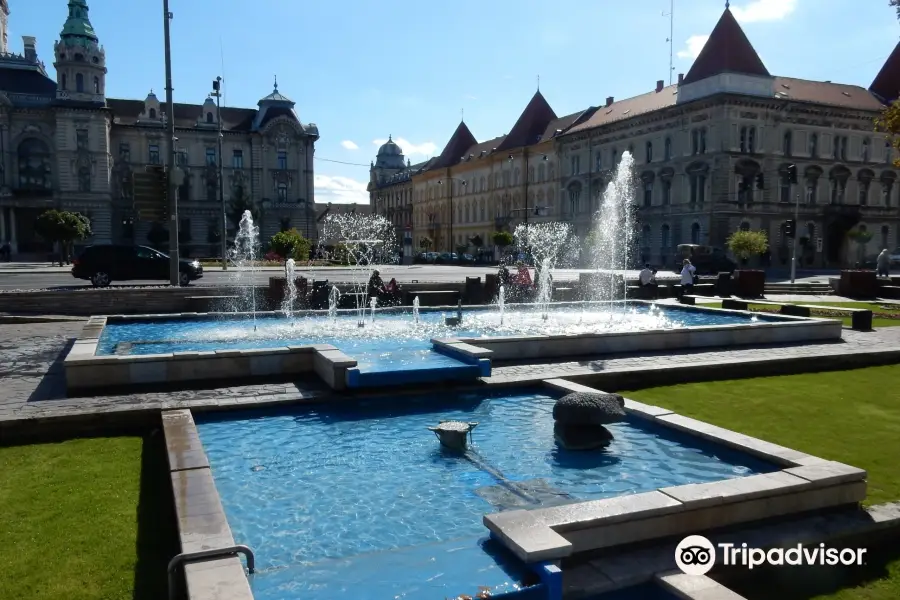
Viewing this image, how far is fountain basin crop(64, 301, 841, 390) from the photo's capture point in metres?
9.37

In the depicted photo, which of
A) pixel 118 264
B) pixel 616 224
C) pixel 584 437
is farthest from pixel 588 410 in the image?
pixel 616 224

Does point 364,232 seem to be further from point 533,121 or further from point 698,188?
point 698,188

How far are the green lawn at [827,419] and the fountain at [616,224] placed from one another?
4545cm

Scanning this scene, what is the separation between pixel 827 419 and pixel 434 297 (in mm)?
13073

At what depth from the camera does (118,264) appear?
2416 centimetres

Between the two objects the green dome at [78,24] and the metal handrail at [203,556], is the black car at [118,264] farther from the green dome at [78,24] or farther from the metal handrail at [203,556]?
the green dome at [78,24]

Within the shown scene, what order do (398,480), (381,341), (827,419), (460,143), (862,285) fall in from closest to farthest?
(398,480) → (827,419) → (381,341) → (862,285) → (460,143)

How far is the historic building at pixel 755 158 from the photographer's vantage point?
4959cm

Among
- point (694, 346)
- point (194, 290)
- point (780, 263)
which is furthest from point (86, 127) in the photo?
point (694, 346)

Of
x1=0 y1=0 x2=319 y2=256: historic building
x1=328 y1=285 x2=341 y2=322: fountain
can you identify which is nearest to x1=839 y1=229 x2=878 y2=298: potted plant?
x1=328 y1=285 x2=341 y2=322: fountain

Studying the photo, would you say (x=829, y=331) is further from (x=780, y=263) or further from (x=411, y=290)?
(x=780, y=263)

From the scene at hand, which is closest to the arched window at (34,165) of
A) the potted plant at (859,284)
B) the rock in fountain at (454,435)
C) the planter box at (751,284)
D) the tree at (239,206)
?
the tree at (239,206)

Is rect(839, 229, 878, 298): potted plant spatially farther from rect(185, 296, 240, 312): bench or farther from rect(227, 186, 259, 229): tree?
rect(227, 186, 259, 229): tree

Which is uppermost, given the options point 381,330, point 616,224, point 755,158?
point 755,158
